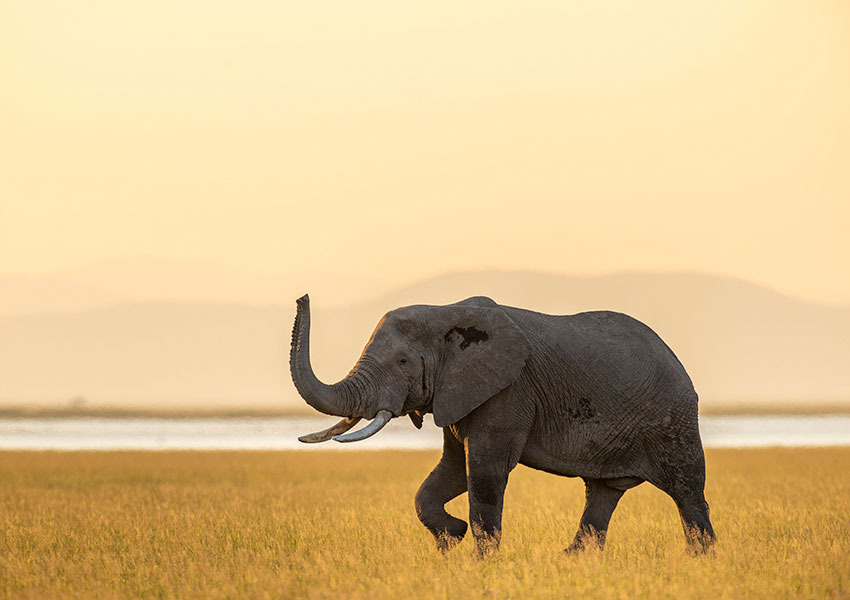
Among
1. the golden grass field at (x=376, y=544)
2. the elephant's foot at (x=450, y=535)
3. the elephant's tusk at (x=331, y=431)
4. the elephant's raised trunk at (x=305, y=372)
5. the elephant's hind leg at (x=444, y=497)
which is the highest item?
the elephant's raised trunk at (x=305, y=372)

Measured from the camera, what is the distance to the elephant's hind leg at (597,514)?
1476 cm

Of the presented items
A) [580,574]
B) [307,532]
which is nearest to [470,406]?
[580,574]

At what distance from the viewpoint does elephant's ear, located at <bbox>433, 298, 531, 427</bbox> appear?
13750 millimetres

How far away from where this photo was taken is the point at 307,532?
1747cm

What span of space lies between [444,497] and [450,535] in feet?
1.37

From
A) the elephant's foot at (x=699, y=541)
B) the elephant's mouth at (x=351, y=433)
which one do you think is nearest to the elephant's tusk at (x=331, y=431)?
the elephant's mouth at (x=351, y=433)

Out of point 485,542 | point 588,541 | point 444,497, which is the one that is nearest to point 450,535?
point 444,497

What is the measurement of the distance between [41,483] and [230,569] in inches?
692

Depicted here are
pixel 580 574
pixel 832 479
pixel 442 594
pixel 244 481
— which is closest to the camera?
pixel 442 594

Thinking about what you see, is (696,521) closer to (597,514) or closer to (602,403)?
(597,514)

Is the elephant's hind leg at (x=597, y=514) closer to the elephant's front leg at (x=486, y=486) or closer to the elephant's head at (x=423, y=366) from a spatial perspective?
the elephant's front leg at (x=486, y=486)

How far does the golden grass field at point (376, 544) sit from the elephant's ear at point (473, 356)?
5.26ft

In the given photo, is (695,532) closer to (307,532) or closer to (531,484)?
(307,532)

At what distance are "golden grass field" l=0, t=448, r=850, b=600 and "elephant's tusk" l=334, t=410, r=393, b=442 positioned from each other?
1.30 metres
